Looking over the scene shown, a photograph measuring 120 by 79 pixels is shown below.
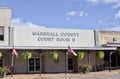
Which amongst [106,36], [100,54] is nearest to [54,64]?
[100,54]

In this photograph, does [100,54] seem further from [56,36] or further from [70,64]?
[56,36]

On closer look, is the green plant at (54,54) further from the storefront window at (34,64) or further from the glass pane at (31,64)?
the glass pane at (31,64)

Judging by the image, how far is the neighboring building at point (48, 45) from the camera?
37625 millimetres

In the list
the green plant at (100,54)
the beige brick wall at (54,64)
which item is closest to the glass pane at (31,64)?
the beige brick wall at (54,64)

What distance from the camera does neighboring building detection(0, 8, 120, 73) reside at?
37.6 metres

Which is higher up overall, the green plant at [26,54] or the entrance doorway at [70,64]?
the green plant at [26,54]

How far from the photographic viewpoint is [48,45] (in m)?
39.6

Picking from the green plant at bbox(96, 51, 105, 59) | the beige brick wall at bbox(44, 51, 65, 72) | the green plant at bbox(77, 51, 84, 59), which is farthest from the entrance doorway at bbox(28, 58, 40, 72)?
the green plant at bbox(96, 51, 105, 59)

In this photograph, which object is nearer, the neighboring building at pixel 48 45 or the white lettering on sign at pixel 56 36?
the neighboring building at pixel 48 45

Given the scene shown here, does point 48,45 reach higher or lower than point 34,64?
higher

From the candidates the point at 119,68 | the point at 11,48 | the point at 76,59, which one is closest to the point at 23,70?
the point at 11,48

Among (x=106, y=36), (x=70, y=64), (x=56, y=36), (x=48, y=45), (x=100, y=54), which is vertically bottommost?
(x=70, y=64)

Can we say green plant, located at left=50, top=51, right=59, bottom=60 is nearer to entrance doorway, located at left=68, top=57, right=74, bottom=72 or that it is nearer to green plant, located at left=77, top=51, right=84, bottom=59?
green plant, located at left=77, top=51, right=84, bottom=59

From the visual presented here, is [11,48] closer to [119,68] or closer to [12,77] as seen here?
[12,77]
